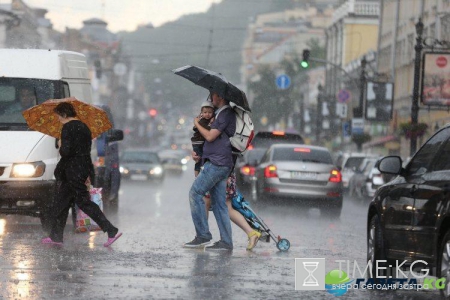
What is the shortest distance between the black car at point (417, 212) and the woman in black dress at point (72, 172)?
422 cm

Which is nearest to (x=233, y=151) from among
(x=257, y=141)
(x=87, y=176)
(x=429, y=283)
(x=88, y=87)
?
(x=87, y=176)

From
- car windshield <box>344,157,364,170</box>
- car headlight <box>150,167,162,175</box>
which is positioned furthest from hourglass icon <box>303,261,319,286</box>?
car headlight <box>150,167,162,175</box>

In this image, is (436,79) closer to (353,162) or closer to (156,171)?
(353,162)

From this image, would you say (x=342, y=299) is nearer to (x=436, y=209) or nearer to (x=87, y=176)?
(x=436, y=209)

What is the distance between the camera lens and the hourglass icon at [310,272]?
11.4 metres

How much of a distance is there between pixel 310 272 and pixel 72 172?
4291mm

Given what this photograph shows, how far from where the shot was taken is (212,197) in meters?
15.3

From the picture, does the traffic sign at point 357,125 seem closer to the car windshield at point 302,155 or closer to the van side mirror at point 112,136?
the car windshield at point 302,155

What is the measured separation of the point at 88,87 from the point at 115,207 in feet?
15.3

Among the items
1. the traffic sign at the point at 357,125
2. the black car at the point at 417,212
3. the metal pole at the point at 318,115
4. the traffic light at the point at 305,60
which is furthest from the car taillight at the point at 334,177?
the metal pole at the point at 318,115

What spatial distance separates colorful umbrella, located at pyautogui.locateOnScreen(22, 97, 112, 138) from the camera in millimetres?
16234

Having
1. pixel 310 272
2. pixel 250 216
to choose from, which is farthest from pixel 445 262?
pixel 250 216

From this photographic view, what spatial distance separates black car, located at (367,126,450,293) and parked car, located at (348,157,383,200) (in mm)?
23746

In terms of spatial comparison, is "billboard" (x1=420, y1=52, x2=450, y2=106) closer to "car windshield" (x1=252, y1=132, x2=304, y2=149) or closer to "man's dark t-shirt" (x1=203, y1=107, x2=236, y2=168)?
"car windshield" (x1=252, y1=132, x2=304, y2=149)
